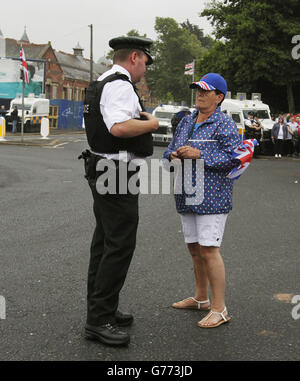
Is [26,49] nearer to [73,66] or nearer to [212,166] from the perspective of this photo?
[73,66]

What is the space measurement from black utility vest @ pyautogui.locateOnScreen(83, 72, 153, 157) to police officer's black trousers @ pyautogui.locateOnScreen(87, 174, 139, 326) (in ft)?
0.96

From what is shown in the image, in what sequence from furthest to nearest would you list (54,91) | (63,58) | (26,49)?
(63,58) < (54,91) < (26,49)

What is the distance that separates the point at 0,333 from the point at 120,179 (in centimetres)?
128

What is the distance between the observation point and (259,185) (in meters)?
12.6

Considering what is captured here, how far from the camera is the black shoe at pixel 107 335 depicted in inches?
132

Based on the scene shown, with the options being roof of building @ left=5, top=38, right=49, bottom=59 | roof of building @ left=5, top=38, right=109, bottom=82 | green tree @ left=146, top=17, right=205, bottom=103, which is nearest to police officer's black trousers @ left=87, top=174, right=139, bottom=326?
roof of building @ left=5, top=38, right=109, bottom=82

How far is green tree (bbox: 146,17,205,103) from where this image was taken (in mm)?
81188

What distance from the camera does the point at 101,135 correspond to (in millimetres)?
3381

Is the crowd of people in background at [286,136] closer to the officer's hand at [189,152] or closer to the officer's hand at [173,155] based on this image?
the officer's hand at [173,155]

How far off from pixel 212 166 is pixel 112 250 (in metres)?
0.89

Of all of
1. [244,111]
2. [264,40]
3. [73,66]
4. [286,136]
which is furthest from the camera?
[73,66]

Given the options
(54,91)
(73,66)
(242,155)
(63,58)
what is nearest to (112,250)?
(242,155)
